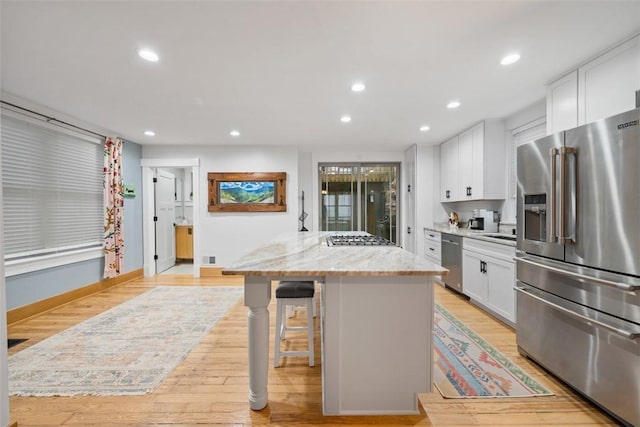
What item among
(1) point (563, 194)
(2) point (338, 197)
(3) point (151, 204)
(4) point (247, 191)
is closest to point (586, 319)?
(1) point (563, 194)

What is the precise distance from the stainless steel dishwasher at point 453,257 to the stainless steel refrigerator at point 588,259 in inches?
62.1

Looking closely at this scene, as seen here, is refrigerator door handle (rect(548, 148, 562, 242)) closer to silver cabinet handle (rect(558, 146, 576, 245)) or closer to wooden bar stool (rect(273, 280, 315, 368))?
silver cabinet handle (rect(558, 146, 576, 245))

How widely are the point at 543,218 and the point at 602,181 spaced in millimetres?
447

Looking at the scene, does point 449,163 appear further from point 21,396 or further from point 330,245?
point 21,396

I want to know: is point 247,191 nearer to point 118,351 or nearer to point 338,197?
point 338,197

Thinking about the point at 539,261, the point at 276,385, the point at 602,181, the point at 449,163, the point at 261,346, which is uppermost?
the point at 449,163

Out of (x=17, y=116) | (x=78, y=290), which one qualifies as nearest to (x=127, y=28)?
(x=17, y=116)

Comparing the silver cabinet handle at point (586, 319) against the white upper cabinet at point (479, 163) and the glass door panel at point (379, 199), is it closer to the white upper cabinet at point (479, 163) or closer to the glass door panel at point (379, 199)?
the white upper cabinet at point (479, 163)

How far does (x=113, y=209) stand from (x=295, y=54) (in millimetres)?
3807

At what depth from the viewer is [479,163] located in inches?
152

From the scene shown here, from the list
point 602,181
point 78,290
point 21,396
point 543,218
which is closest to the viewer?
point 602,181

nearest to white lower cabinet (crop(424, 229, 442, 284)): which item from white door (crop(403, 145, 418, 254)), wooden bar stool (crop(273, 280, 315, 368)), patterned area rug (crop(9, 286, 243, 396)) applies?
white door (crop(403, 145, 418, 254))

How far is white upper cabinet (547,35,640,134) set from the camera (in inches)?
75.7

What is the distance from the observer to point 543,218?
6.57 feet
